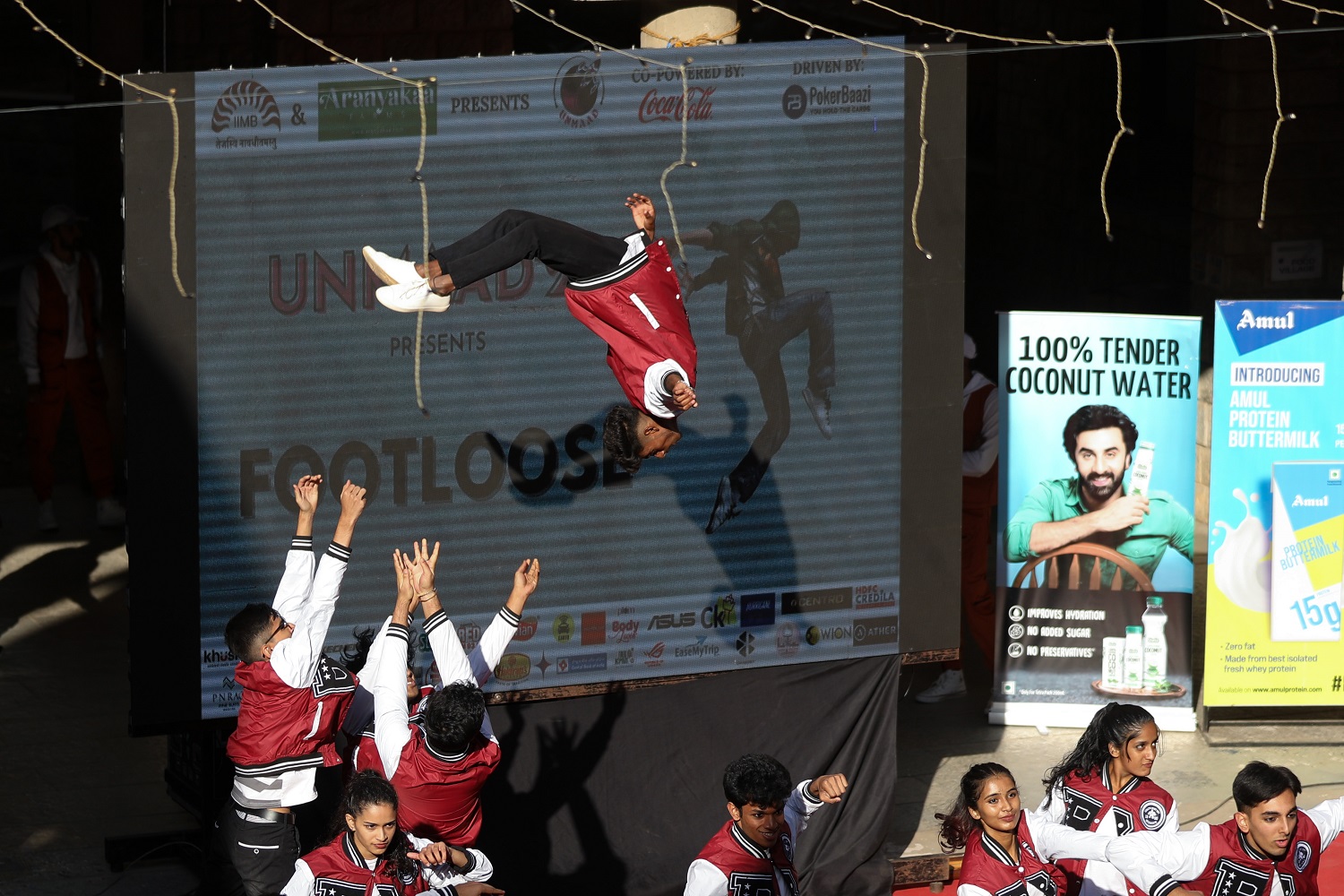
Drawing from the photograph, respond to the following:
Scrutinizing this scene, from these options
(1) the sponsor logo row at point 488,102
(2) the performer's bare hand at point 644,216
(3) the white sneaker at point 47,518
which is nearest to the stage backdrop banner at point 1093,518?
(1) the sponsor logo row at point 488,102

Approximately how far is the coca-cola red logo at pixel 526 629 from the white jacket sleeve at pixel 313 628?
95 centimetres

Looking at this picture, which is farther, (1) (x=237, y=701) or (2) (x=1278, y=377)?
(2) (x=1278, y=377)

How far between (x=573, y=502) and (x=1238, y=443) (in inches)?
160

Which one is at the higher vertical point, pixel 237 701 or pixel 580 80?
pixel 580 80

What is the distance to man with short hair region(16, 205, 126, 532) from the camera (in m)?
12.9

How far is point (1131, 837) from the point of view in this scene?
6719 millimetres

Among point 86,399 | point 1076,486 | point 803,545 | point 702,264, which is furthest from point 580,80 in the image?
point 86,399

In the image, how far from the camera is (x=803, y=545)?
8539mm

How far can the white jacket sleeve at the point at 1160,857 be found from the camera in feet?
21.6

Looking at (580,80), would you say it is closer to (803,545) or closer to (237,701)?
(803,545)

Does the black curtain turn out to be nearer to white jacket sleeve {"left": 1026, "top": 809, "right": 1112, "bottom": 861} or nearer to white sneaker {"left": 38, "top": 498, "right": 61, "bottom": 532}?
white jacket sleeve {"left": 1026, "top": 809, "right": 1112, "bottom": 861}

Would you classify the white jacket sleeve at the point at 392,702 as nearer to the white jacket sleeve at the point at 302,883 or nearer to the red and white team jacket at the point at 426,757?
the red and white team jacket at the point at 426,757

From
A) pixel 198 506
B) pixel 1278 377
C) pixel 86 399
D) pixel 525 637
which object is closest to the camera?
pixel 198 506

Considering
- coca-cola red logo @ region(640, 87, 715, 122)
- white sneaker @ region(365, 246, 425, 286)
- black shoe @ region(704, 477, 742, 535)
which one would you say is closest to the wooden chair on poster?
black shoe @ region(704, 477, 742, 535)
